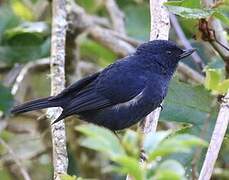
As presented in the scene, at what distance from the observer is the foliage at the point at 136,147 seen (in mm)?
1277

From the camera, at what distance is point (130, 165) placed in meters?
1.29

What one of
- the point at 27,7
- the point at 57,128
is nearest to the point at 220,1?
the point at 57,128

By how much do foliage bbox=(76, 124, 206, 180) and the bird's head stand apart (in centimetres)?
204

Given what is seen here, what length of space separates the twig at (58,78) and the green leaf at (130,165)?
1.06 metres

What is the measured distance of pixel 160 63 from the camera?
352 centimetres

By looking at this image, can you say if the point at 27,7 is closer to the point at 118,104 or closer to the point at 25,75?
the point at 25,75

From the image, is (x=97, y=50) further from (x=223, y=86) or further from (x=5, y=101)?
(x=223, y=86)

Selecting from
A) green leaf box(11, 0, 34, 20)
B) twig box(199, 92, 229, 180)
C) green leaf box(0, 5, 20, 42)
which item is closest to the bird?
twig box(199, 92, 229, 180)

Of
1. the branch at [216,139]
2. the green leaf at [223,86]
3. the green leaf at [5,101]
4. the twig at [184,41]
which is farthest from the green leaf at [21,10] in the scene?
the green leaf at [223,86]

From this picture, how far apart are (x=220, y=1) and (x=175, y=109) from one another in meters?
0.79

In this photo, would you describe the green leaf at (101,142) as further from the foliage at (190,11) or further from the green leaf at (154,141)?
the foliage at (190,11)

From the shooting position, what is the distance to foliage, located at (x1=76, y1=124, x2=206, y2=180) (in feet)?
4.19

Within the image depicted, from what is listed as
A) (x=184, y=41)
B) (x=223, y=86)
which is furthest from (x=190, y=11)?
(x=184, y=41)

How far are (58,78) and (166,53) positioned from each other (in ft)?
2.43
